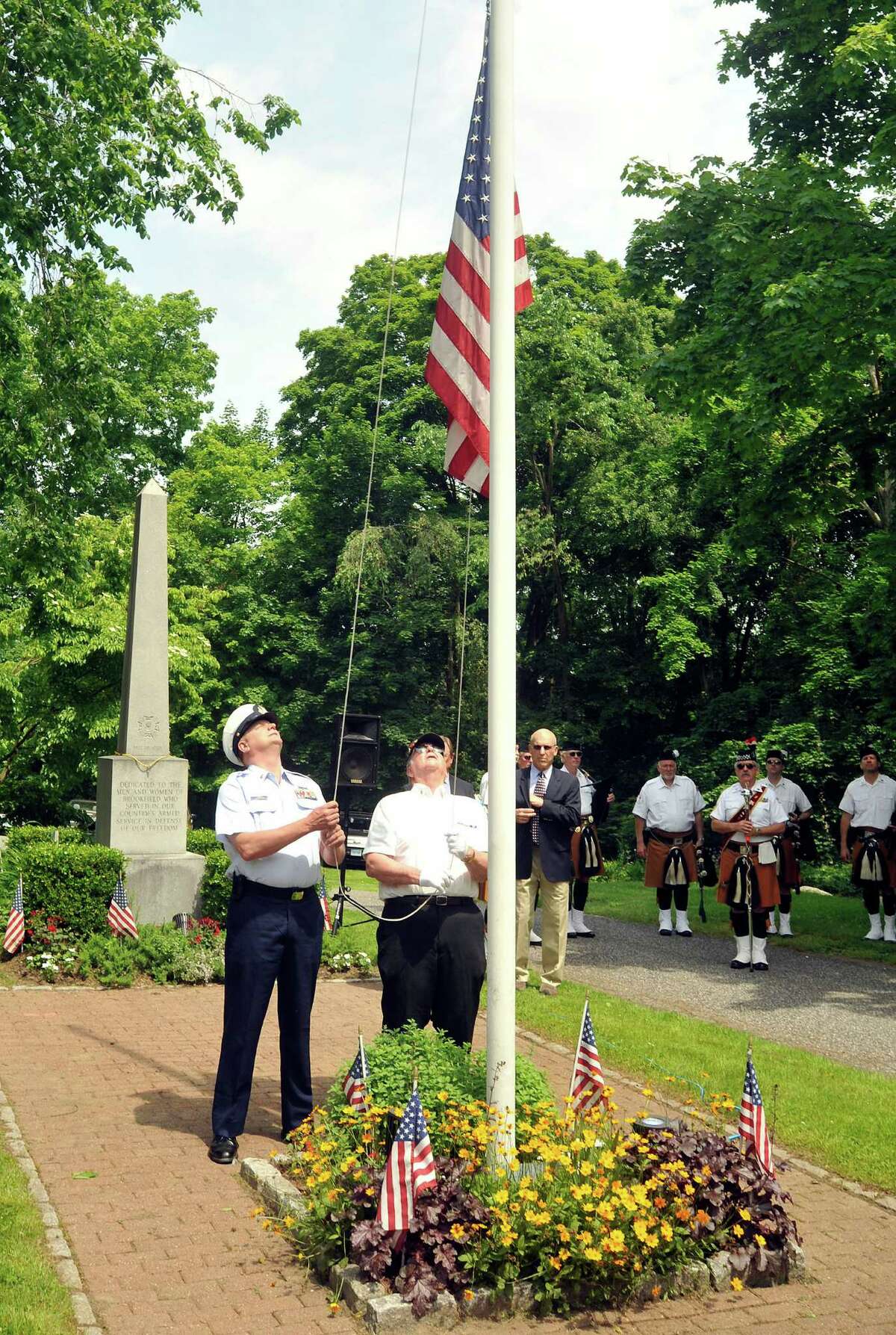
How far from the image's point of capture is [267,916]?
6746mm

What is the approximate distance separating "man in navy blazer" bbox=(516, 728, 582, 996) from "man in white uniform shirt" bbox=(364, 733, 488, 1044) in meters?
4.70

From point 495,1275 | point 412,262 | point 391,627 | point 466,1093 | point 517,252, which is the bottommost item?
point 495,1275

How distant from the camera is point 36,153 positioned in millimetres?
15867

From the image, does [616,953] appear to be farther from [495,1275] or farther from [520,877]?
[495,1275]

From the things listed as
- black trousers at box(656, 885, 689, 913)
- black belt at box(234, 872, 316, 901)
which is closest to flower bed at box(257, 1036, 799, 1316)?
black belt at box(234, 872, 316, 901)

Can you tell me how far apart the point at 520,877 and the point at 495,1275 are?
6.77 meters

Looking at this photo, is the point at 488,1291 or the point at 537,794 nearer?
the point at 488,1291

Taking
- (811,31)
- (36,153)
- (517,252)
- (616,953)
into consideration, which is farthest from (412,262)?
(517,252)

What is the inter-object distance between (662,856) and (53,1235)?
1095 centimetres

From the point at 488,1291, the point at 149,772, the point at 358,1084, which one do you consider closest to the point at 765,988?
the point at 149,772

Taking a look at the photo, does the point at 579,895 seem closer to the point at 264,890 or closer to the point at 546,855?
the point at 546,855

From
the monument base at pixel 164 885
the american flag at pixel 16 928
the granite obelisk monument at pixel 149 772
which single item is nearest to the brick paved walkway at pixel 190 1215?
the american flag at pixel 16 928

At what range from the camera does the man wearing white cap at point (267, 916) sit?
6.65 metres

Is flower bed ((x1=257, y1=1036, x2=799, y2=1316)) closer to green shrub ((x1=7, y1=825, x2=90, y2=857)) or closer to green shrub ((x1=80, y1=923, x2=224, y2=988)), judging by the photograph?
green shrub ((x1=80, y1=923, x2=224, y2=988))
